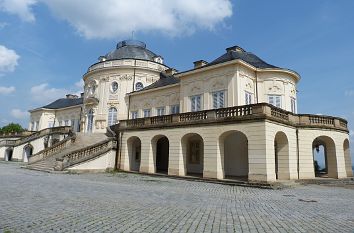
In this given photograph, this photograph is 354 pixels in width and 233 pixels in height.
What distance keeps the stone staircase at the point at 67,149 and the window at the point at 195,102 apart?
28.5 ft

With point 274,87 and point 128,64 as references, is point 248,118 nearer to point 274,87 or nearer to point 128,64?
point 274,87

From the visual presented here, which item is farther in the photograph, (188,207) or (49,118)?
(49,118)

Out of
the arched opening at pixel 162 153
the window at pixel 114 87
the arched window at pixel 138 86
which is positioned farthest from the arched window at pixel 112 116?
the arched opening at pixel 162 153

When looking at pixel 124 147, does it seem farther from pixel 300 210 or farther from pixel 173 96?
pixel 300 210

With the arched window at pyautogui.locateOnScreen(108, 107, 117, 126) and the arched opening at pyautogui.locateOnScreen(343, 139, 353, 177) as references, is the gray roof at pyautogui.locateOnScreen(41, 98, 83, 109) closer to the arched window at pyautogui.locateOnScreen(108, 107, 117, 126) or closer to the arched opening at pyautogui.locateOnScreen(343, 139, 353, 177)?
the arched window at pyautogui.locateOnScreen(108, 107, 117, 126)

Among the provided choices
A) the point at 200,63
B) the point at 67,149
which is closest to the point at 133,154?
the point at 67,149

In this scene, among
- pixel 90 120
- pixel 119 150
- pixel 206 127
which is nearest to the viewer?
pixel 206 127

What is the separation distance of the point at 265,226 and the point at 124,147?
60.6ft

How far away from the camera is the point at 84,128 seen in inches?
1401

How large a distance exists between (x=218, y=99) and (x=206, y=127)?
16.0 ft

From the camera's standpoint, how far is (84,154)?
21781mm

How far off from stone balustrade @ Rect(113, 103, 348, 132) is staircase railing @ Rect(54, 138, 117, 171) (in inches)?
113

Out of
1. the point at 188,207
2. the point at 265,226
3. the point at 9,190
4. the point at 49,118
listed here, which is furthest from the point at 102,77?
the point at 265,226

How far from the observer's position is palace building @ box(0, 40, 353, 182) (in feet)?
56.1
